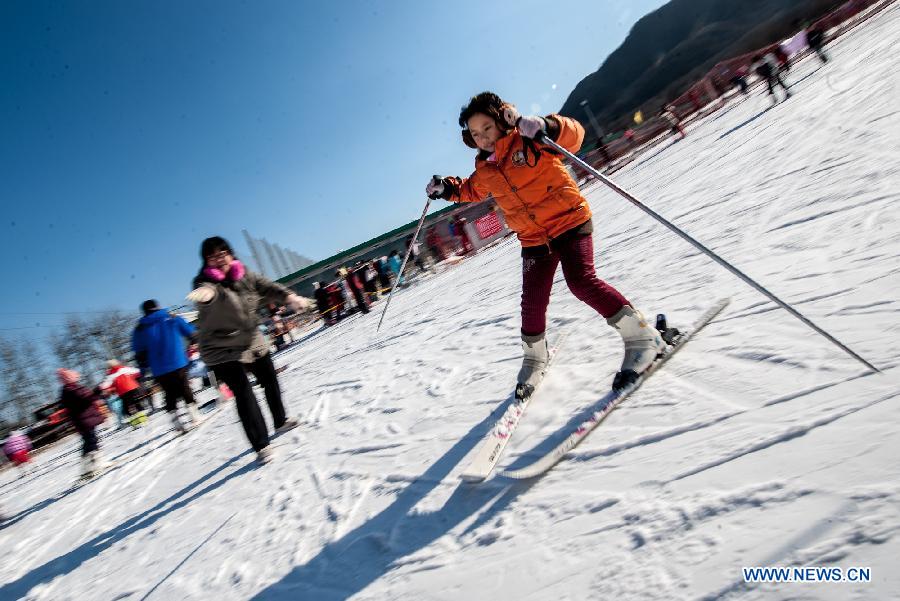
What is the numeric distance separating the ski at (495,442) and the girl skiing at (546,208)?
22.6 inches

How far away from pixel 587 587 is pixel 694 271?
3074mm

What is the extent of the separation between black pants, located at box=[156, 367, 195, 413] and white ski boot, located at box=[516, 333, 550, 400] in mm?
5233

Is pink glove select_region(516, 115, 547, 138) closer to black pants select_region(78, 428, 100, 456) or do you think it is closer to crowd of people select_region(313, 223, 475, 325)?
black pants select_region(78, 428, 100, 456)

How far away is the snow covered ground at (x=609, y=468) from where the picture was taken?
54.2 inches

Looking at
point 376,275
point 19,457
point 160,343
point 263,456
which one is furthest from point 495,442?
point 376,275

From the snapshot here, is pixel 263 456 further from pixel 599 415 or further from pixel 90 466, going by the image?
pixel 90 466

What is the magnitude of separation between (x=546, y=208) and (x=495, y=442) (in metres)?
1.29

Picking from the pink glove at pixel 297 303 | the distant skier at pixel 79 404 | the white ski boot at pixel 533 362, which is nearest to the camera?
the white ski boot at pixel 533 362

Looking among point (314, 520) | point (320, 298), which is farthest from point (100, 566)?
point (320, 298)

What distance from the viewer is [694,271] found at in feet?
12.5

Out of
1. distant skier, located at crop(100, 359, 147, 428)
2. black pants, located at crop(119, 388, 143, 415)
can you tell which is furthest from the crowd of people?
distant skier, located at crop(100, 359, 147, 428)

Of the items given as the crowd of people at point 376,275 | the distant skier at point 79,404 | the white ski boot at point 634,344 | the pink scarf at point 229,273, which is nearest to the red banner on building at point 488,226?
the crowd of people at point 376,275

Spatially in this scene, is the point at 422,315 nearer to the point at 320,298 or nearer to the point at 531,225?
the point at 531,225

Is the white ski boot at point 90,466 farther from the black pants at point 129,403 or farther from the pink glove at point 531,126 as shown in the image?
the pink glove at point 531,126
